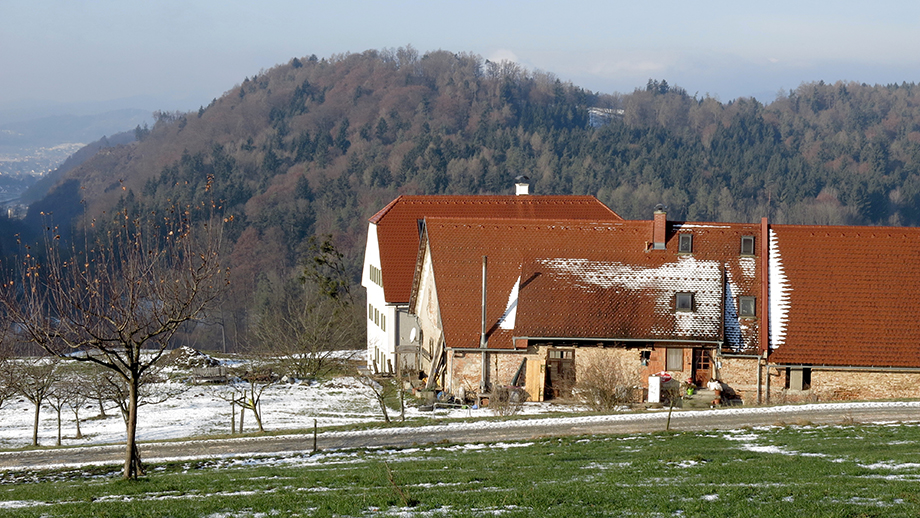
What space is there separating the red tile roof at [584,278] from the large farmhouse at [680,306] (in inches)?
1.9

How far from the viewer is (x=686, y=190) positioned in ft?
494

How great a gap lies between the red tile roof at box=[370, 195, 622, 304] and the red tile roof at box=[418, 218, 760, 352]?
5.96 meters

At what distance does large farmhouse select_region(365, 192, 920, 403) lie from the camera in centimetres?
3091

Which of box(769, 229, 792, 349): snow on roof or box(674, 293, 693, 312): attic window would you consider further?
box(674, 293, 693, 312): attic window

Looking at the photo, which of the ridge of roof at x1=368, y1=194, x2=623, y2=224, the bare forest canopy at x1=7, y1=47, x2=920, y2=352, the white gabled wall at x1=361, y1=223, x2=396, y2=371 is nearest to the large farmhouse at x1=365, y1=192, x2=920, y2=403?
the white gabled wall at x1=361, y1=223, x2=396, y2=371

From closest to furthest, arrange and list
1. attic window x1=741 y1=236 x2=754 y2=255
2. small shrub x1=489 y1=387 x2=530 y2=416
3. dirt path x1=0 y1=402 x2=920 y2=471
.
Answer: dirt path x1=0 y1=402 x2=920 y2=471, small shrub x1=489 y1=387 x2=530 y2=416, attic window x1=741 y1=236 x2=754 y2=255

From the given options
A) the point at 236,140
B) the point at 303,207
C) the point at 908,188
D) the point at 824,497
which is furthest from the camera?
the point at 236,140

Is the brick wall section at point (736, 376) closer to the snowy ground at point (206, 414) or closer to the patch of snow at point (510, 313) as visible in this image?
the patch of snow at point (510, 313)

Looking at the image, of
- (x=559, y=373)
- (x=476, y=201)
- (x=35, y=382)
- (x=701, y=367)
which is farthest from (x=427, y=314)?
(x=35, y=382)

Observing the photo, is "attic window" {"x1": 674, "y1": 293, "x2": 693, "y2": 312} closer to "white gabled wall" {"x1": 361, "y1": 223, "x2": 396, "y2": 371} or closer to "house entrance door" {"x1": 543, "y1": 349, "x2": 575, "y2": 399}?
"house entrance door" {"x1": 543, "y1": 349, "x2": 575, "y2": 399}

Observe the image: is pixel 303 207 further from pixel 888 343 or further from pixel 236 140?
pixel 888 343

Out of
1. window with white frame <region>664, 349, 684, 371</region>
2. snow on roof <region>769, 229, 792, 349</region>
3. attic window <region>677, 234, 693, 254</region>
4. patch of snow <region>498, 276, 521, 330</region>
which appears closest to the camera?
snow on roof <region>769, 229, 792, 349</region>

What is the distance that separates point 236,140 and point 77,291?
184 m

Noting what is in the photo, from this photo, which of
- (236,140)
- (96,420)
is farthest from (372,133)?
(96,420)
